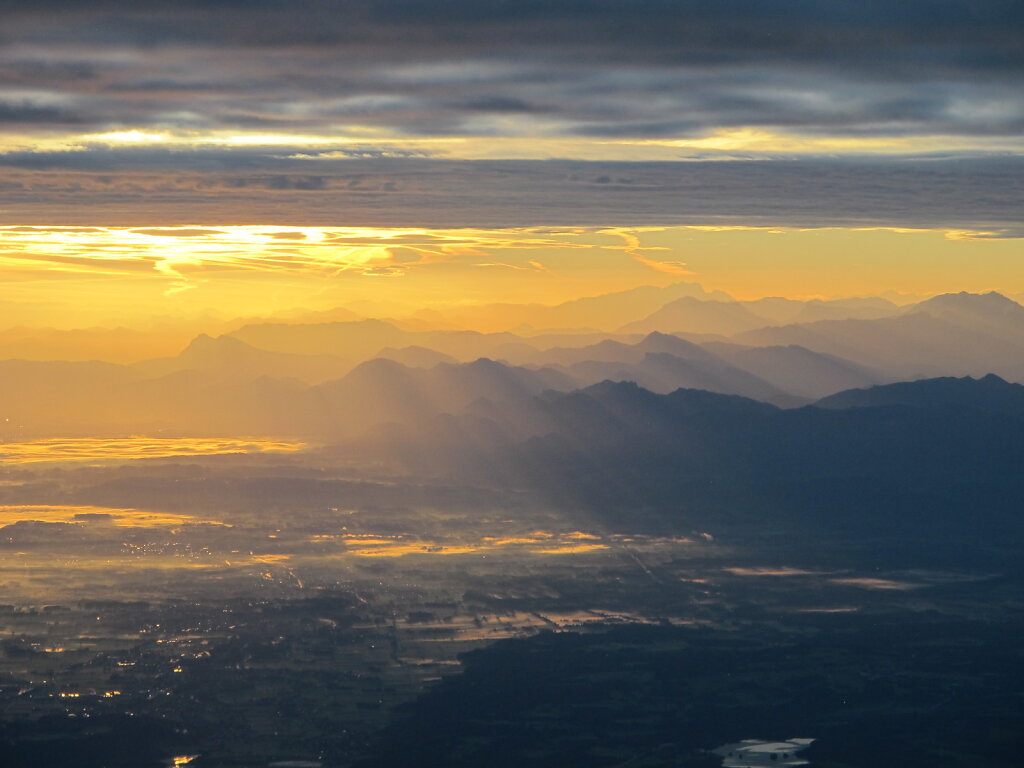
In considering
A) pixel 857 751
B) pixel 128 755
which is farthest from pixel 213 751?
pixel 857 751

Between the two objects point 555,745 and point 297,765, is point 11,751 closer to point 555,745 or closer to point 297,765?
point 297,765

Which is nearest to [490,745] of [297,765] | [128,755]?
[297,765]

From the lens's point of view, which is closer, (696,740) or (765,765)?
(765,765)

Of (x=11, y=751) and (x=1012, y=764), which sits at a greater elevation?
(x=11, y=751)

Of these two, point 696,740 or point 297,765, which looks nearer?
point 297,765

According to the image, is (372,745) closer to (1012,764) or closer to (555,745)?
(555,745)

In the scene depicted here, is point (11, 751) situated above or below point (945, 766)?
above

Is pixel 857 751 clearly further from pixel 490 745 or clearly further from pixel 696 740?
pixel 490 745
